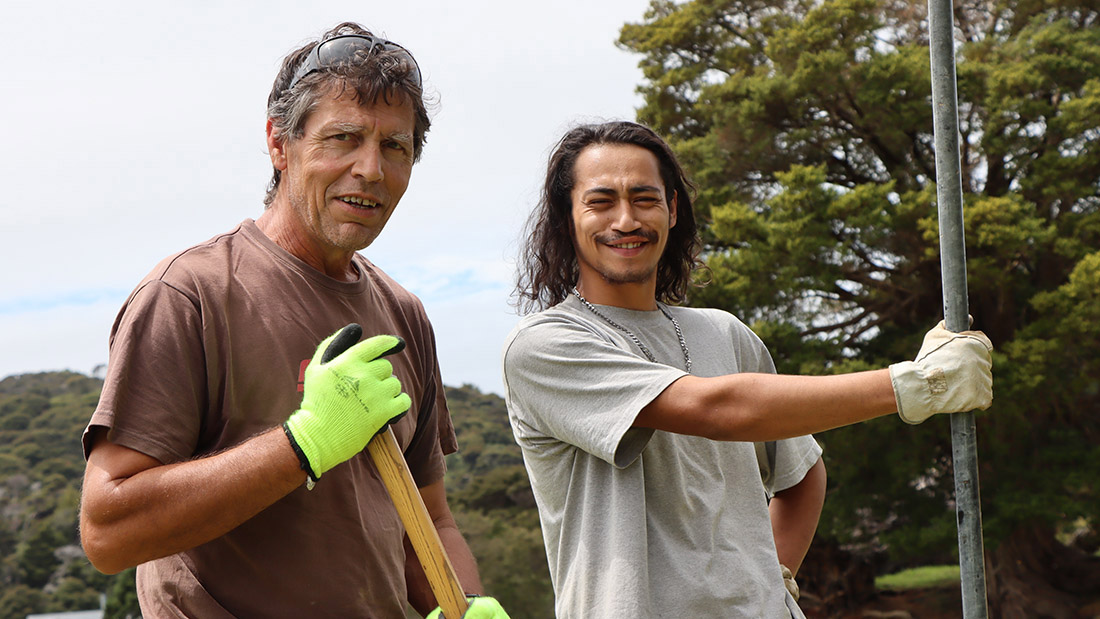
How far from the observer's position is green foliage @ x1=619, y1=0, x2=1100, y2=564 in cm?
1190

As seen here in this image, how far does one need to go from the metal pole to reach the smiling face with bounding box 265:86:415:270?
3.82 feet

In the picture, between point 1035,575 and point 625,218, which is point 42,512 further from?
point 625,218

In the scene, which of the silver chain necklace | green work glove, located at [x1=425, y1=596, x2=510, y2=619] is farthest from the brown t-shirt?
the silver chain necklace

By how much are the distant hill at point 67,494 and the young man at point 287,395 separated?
15.6 m

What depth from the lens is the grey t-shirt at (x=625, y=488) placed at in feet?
6.73

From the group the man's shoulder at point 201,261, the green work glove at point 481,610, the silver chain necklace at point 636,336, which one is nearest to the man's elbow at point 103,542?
the man's shoulder at point 201,261

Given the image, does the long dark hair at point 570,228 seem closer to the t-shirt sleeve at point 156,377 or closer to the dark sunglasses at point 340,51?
the dark sunglasses at point 340,51

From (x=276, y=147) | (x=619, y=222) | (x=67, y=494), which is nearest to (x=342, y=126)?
(x=276, y=147)

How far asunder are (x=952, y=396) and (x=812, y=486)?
73 centimetres

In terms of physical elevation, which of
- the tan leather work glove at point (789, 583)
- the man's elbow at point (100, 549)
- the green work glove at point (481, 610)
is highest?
the man's elbow at point (100, 549)

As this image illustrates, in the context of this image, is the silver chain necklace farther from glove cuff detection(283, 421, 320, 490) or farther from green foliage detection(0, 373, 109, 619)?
green foliage detection(0, 373, 109, 619)

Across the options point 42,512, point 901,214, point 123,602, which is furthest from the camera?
point 42,512

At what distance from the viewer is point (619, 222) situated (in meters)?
2.34

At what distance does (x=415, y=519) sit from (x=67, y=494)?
2951cm
